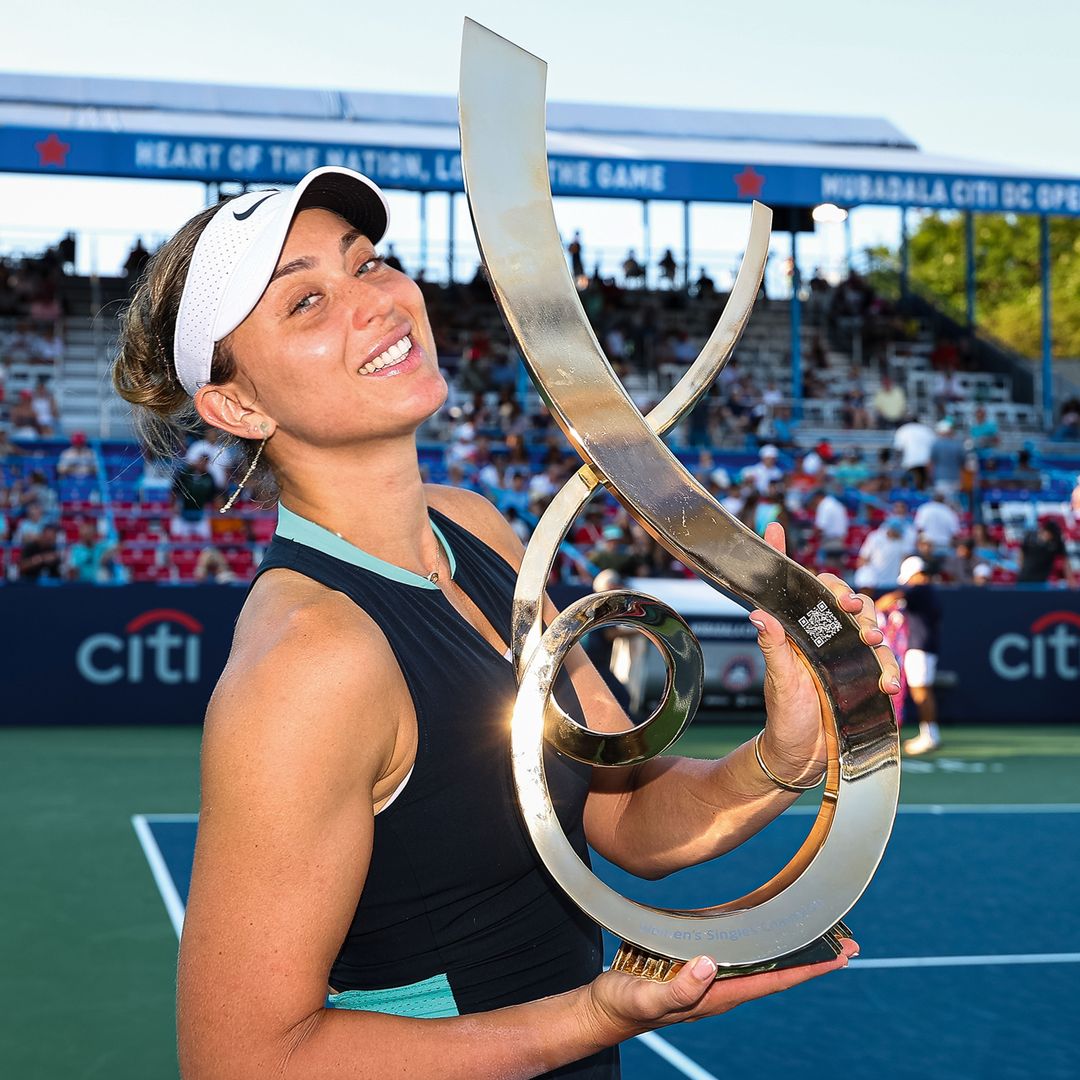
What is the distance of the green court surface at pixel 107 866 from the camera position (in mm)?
4605

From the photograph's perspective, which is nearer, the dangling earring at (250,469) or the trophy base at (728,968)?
the trophy base at (728,968)

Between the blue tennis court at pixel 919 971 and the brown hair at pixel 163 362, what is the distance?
297 cm

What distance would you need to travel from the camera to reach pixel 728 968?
1487 millimetres

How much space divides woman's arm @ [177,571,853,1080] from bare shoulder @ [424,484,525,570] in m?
0.63

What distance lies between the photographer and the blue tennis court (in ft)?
14.7

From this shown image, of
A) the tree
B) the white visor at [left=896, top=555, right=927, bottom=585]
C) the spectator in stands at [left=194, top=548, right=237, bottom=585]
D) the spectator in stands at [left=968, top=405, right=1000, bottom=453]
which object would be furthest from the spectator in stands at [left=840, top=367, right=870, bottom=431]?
the tree

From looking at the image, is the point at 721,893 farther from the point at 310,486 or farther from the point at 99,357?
the point at 99,357

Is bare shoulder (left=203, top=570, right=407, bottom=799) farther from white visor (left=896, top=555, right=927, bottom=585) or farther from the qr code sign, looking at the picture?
white visor (left=896, top=555, right=927, bottom=585)

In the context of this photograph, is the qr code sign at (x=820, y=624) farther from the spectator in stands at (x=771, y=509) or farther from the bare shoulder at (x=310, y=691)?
the spectator in stands at (x=771, y=509)

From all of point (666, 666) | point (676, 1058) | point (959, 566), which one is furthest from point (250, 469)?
point (959, 566)

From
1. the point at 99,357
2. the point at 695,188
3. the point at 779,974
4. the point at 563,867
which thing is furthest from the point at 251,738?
the point at 99,357

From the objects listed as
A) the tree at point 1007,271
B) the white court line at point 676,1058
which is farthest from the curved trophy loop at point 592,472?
the tree at point 1007,271

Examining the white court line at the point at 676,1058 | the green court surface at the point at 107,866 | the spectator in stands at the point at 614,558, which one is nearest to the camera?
the white court line at the point at 676,1058

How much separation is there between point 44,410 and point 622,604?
15.5 metres
